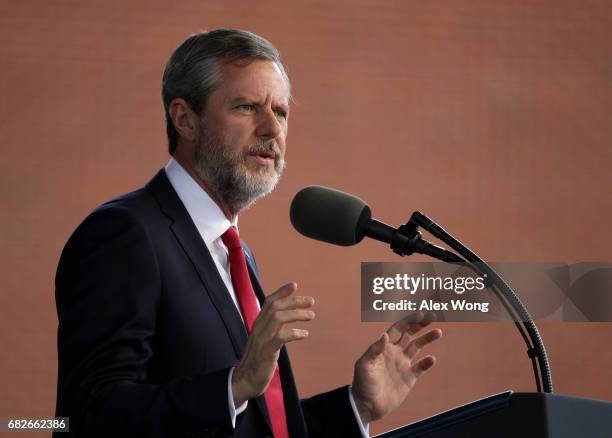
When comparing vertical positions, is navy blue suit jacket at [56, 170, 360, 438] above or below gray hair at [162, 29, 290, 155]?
below

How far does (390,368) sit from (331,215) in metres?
0.33

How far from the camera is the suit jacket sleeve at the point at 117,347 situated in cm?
123

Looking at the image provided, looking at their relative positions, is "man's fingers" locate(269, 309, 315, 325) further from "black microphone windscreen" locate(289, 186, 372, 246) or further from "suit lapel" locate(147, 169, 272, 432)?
"suit lapel" locate(147, 169, 272, 432)

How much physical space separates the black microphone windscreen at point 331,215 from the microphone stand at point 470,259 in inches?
0.9

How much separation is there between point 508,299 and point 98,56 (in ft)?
8.63

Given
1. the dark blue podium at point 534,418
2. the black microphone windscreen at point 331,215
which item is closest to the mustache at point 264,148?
the black microphone windscreen at point 331,215

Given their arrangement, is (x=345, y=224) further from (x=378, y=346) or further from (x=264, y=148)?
(x=264, y=148)

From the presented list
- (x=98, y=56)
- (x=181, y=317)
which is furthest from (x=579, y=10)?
(x=181, y=317)

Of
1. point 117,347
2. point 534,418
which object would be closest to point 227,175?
point 117,347

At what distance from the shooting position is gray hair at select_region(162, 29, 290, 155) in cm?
169

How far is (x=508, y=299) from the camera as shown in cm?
114

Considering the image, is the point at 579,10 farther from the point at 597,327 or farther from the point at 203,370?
the point at 203,370

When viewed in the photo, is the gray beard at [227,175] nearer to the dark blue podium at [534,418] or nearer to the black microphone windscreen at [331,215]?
the black microphone windscreen at [331,215]

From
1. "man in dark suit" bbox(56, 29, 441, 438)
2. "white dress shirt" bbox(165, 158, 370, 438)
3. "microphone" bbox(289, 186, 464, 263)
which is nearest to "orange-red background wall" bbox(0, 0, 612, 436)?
"man in dark suit" bbox(56, 29, 441, 438)
